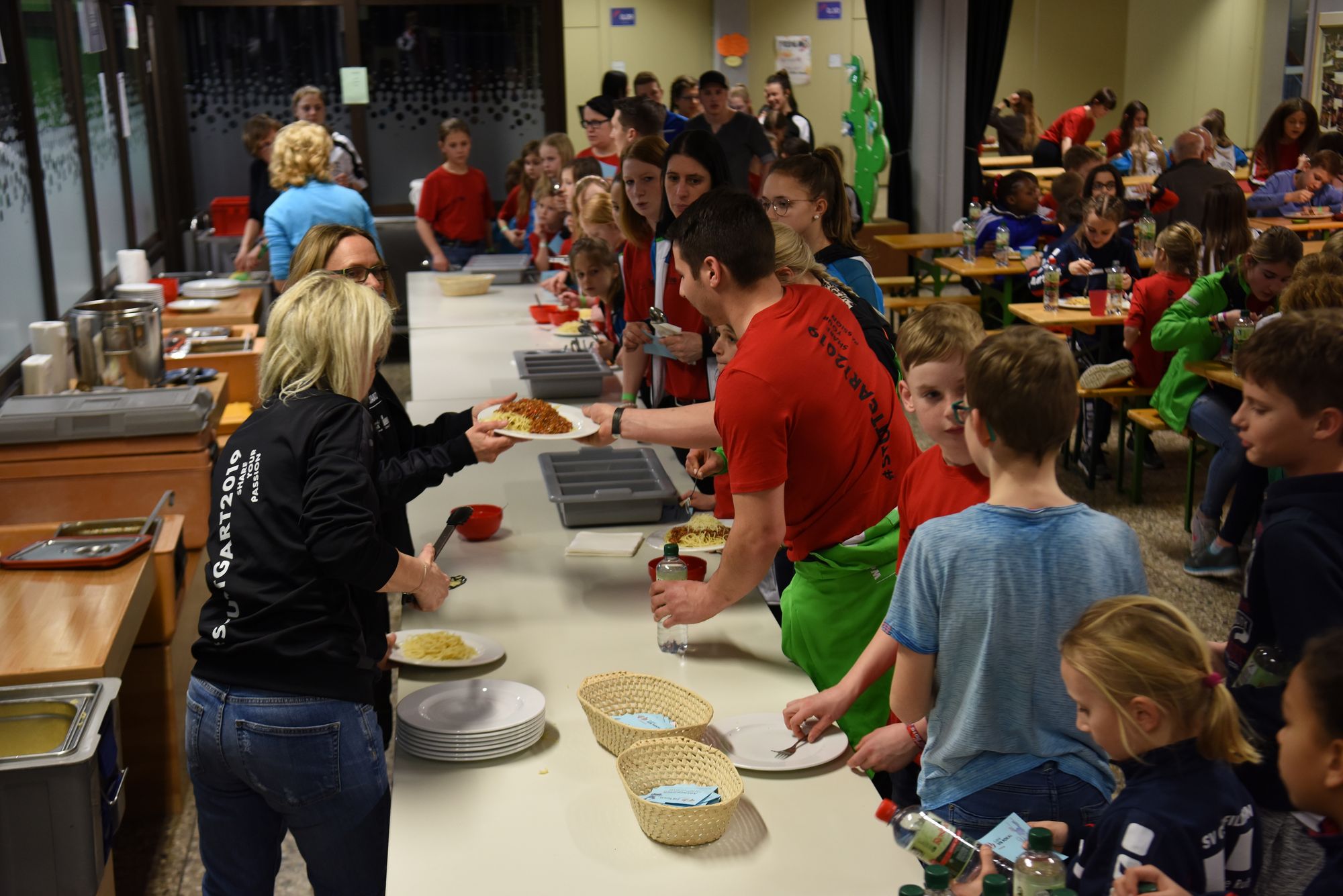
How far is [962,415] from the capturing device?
186 cm

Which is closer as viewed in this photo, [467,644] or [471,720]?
[471,720]

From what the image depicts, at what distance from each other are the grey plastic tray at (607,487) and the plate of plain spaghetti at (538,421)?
0.57 ft

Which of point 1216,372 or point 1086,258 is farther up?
point 1086,258

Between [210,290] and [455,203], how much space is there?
212 centimetres

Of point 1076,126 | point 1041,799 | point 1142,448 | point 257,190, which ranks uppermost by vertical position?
point 1076,126

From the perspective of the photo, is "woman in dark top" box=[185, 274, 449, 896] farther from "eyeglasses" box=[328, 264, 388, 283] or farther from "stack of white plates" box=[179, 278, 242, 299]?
"stack of white plates" box=[179, 278, 242, 299]

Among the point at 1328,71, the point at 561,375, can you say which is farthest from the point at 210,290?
the point at 1328,71

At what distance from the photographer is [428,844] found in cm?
188

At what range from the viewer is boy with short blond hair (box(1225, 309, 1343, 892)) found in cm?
194

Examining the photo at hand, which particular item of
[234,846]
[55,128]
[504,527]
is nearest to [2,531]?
[504,527]

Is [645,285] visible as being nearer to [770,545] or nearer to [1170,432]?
[770,545]

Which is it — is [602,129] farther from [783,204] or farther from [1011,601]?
[1011,601]

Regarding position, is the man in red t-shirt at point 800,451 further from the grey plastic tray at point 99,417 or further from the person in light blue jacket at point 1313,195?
Result: the person in light blue jacket at point 1313,195

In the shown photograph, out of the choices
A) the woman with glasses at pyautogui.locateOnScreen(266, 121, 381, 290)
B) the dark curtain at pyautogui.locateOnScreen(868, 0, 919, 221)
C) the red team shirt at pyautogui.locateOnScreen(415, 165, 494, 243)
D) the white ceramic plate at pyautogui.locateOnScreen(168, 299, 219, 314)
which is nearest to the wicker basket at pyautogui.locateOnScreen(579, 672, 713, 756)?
the woman with glasses at pyautogui.locateOnScreen(266, 121, 381, 290)
